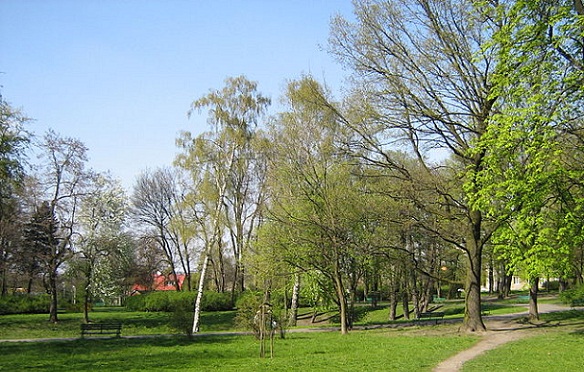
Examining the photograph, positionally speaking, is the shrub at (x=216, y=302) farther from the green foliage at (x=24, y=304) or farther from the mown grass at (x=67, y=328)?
the green foliage at (x=24, y=304)

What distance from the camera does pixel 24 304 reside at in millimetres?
38969

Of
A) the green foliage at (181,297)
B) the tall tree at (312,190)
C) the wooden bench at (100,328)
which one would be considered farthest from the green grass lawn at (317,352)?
the green foliage at (181,297)

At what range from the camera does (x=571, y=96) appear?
13.2 metres

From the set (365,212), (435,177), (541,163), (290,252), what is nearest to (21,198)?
(290,252)

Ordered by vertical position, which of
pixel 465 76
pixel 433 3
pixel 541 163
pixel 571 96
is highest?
pixel 433 3

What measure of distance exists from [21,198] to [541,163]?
1157 inches

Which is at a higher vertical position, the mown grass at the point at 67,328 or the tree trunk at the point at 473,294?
the tree trunk at the point at 473,294

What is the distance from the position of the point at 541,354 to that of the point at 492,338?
13.1ft

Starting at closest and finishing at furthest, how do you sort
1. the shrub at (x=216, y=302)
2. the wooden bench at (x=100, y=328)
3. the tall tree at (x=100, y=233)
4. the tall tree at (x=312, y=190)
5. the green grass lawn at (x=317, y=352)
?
the green grass lawn at (x=317, y=352), the tall tree at (x=312, y=190), the wooden bench at (x=100, y=328), the tall tree at (x=100, y=233), the shrub at (x=216, y=302)

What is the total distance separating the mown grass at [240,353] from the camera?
13.2 metres

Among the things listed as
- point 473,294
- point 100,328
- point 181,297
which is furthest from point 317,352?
point 181,297

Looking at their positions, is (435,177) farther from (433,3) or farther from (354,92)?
(433,3)

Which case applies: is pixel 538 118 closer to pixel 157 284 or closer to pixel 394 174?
pixel 394 174

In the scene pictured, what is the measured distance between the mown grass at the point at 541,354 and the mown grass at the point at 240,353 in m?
1.13
